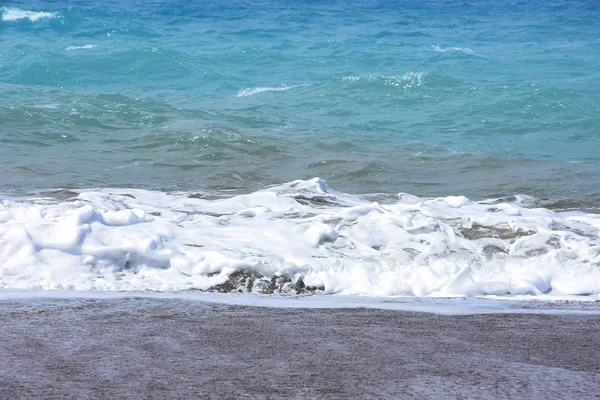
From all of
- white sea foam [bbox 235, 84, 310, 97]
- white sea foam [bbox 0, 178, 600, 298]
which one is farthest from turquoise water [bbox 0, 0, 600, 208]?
white sea foam [bbox 0, 178, 600, 298]

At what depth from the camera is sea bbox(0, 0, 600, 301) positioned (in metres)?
4.64

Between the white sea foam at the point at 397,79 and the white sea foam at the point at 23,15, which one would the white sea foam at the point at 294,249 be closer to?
the white sea foam at the point at 397,79

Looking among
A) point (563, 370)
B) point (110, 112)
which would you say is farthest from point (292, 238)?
point (110, 112)

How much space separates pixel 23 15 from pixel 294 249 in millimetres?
27393

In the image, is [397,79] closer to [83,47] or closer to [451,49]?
[451,49]

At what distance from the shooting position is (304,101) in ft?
50.7

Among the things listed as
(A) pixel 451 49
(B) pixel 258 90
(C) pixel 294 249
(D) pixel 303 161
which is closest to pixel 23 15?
(B) pixel 258 90

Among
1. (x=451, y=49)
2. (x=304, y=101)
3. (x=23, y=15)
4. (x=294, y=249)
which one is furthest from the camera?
(x=23, y=15)

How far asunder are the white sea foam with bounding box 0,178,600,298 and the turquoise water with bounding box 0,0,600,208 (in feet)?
6.70

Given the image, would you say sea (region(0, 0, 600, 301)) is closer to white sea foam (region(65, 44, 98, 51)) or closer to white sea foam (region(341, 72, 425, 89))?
white sea foam (region(341, 72, 425, 89))

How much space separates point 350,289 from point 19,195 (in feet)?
12.5

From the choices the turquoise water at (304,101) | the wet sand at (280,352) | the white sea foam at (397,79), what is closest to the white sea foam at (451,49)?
the turquoise water at (304,101)

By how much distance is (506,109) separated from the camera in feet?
46.8

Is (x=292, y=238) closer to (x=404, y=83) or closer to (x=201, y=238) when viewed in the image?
(x=201, y=238)
